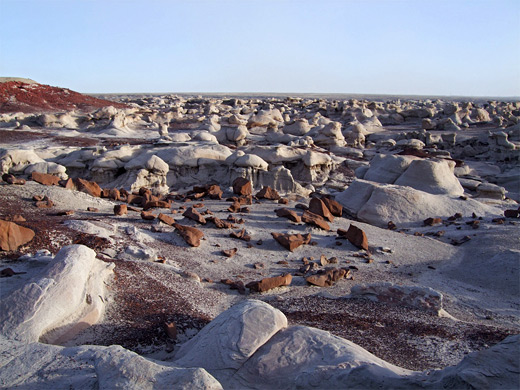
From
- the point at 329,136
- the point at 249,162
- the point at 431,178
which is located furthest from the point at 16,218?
the point at 329,136

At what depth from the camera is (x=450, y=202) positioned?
10.6 m

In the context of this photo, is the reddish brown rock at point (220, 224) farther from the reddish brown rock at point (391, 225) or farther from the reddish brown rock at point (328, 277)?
the reddish brown rock at point (391, 225)

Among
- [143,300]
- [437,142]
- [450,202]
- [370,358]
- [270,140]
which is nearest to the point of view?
[370,358]

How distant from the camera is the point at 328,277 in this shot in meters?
6.17

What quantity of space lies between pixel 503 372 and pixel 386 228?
24.1 feet

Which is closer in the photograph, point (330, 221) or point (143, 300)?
point (143, 300)

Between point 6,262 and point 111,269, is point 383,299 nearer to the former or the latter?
point 111,269

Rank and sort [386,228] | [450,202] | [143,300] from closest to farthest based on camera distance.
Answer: [143,300], [386,228], [450,202]

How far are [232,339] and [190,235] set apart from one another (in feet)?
11.8

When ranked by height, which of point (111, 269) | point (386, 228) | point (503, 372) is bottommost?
point (386, 228)

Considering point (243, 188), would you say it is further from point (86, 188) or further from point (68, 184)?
point (68, 184)

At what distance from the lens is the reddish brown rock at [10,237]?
5.22m

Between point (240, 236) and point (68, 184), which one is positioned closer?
point (240, 236)

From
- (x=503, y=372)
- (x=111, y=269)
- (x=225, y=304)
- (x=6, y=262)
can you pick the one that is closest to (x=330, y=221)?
(x=225, y=304)
